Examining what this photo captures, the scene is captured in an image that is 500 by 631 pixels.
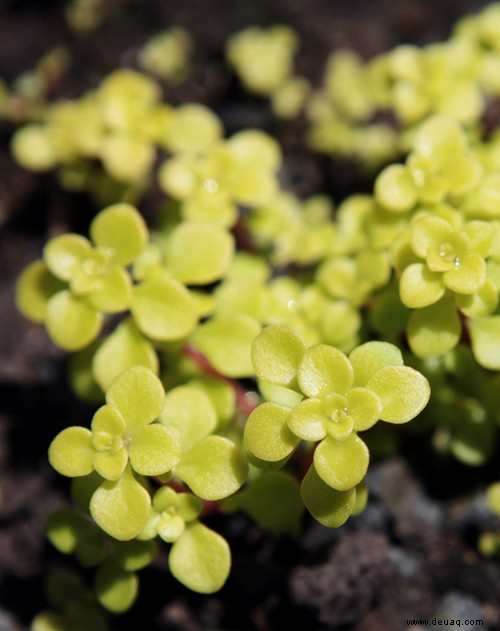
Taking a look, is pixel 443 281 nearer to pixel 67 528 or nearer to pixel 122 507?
pixel 122 507

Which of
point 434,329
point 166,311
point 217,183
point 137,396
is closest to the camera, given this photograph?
point 137,396

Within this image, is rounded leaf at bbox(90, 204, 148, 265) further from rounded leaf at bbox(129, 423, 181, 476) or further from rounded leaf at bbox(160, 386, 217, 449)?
rounded leaf at bbox(129, 423, 181, 476)

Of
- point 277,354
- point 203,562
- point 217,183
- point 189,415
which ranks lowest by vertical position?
point 203,562

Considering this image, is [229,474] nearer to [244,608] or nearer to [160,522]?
[160,522]

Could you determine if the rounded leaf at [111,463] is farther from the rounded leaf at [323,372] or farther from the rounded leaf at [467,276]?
the rounded leaf at [467,276]

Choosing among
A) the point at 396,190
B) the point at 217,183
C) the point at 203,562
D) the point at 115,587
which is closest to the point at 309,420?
the point at 203,562

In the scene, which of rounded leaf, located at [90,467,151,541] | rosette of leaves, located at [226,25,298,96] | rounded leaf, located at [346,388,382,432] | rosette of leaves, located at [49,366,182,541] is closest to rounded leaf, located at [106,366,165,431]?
rosette of leaves, located at [49,366,182,541]

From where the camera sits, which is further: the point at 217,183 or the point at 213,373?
the point at 217,183

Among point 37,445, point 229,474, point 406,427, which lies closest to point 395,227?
point 406,427
